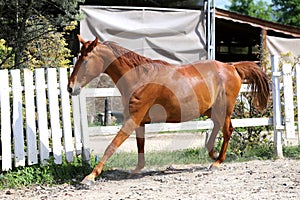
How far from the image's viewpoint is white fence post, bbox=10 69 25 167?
595cm

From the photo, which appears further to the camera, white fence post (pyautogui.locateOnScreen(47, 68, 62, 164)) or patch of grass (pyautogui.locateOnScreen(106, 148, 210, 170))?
patch of grass (pyautogui.locateOnScreen(106, 148, 210, 170))

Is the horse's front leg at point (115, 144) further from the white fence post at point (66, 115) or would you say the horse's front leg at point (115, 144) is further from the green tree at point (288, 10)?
the green tree at point (288, 10)

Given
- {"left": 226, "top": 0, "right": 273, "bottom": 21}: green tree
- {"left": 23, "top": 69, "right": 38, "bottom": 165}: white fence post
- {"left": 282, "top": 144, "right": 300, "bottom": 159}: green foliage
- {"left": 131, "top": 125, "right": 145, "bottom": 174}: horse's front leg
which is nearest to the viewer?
{"left": 23, "top": 69, "right": 38, "bottom": 165}: white fence post

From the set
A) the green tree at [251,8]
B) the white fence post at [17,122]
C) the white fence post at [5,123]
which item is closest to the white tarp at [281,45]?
the white fence post at [17,122]

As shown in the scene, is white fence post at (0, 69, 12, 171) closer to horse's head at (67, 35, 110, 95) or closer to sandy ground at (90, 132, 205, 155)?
horse's head at (67, 35, 110, 95)

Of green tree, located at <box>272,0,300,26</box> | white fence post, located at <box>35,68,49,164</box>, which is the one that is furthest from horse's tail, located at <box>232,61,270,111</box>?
green tree, located at <box>272,0,300,26</box>

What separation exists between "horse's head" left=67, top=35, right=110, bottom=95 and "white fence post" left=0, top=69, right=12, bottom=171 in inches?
38.0

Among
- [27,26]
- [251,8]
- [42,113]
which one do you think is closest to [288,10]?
[251,8]

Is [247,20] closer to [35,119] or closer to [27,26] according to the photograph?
[27,26]

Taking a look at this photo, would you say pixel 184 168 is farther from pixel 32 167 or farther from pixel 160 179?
pixel 32 167

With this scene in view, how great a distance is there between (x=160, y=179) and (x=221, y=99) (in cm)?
149

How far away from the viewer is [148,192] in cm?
514

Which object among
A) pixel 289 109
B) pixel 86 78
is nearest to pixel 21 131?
pixel 86 78

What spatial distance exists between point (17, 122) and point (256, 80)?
346cm
